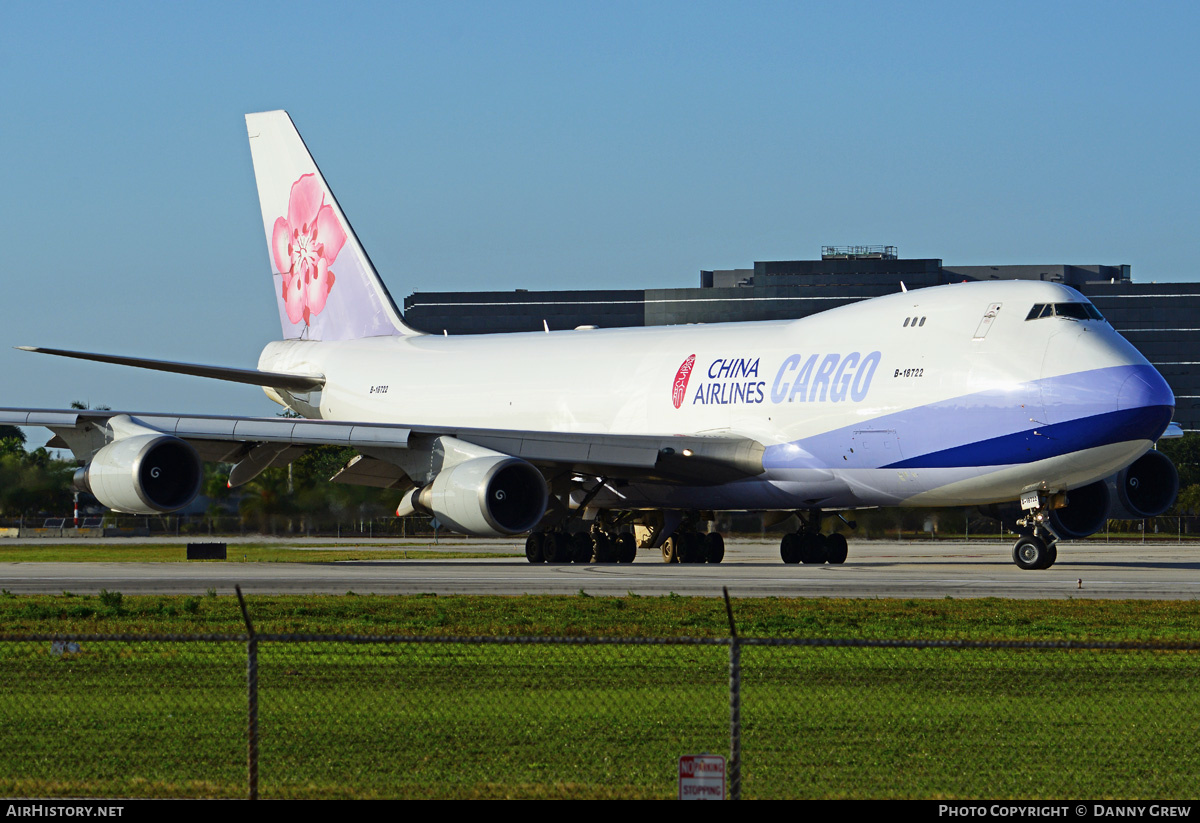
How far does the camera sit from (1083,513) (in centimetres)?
3062

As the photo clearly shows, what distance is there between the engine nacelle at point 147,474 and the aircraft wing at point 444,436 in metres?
1.15

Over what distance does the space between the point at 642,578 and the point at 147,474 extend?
10.2 metres

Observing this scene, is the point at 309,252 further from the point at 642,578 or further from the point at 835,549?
the point at 642,578

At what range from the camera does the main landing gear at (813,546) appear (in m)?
32.7

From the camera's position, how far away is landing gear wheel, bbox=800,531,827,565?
32.8m

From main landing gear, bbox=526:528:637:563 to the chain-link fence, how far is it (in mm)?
16887

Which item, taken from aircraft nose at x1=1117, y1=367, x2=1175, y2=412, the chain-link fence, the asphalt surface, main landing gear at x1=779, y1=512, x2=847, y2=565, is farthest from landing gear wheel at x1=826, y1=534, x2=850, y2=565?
the chain-link fence

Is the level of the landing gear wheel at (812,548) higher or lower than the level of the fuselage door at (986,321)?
lower

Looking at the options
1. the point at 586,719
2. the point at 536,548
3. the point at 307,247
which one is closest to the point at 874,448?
the point at 536,548

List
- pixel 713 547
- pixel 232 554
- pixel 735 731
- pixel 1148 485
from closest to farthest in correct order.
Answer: pixel 735 731, pixel 1148 485, pixel 713 547, pixel 232 554

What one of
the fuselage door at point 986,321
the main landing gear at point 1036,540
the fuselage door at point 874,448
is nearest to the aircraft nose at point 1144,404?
the main landing gear at point 1036,540

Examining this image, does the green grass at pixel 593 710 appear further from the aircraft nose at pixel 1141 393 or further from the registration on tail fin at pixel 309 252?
the registration on tail fin at pixel 309 252

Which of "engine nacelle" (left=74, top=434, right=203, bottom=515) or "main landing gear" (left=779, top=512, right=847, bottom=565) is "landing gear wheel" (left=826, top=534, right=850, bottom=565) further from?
"engine nacelle" (left=74, top=434, right=203, bottom=515)
